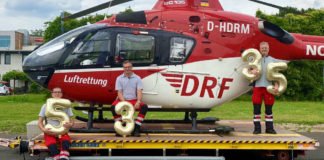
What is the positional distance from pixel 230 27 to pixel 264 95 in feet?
4.95

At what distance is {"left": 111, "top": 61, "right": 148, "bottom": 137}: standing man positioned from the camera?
845 centimetres

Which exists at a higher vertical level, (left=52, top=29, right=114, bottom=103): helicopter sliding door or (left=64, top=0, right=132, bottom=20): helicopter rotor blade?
(left=64, top=0, right=132, bottom=20): helicopter rotor blade

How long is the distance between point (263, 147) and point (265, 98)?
4.39 ft

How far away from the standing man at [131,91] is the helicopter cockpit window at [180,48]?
Result: 0.94 meters

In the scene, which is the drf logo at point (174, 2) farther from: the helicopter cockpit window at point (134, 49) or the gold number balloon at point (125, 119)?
the gold number balloon at point (125, 119)

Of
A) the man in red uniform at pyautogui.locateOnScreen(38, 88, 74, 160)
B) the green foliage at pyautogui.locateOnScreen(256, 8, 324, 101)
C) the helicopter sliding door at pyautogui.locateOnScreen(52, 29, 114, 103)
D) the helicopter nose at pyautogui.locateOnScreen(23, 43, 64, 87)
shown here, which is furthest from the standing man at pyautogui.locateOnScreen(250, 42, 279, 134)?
the green foliage at pyautogui.locateOnScreen(256, 8, 324, 101)

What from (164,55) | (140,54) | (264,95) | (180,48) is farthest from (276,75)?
(140,54)

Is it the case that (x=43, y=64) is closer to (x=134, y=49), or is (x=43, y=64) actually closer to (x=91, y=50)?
Result: (x=91, y=50)

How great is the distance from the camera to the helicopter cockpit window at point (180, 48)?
29.6 feet

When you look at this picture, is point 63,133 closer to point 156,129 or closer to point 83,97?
point 83,97

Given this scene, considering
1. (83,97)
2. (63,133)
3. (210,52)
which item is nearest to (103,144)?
(63,133)

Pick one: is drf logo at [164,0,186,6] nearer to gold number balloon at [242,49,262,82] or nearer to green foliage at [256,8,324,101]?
gold number balloon at [242,49,262,82]

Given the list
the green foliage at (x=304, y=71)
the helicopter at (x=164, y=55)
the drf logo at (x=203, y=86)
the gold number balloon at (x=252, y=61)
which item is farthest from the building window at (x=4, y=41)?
the gold number balloon at (x=252, y=61)

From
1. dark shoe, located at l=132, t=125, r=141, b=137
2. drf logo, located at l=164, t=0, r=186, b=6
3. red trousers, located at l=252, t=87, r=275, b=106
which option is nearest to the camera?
dark shoe, located at l=132, t=125, r=141, b=137
